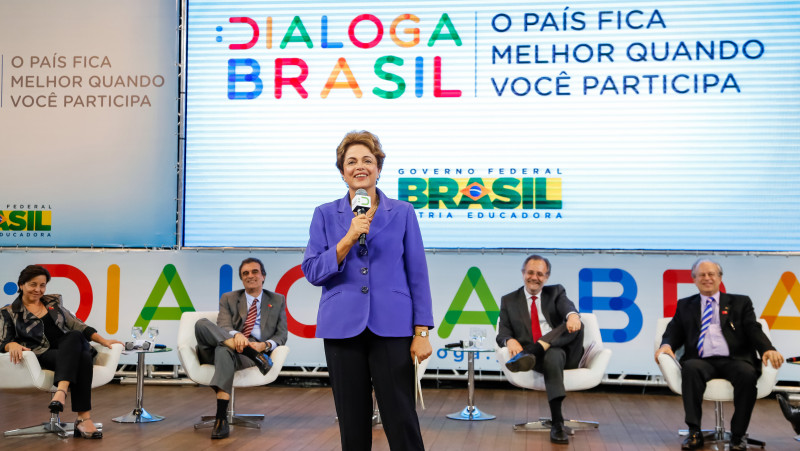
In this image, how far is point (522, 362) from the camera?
4.93 meters

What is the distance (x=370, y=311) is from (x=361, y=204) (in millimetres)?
314

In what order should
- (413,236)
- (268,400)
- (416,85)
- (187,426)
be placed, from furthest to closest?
(416,85) < (268,400) < (187,426) < (413,236)

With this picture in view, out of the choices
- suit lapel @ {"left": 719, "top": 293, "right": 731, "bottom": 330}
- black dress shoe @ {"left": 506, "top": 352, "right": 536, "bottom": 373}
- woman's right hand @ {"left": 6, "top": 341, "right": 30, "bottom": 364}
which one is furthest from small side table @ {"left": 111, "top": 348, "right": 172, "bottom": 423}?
suit lapel @ {"left": 719, "top": 293, "right": 731, "bottom": 330}

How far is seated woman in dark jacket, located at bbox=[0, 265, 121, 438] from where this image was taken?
4832mm

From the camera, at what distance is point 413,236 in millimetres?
2488

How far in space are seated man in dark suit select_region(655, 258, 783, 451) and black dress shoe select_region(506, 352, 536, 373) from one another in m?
0.76

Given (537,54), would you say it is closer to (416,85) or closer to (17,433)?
(416,85)

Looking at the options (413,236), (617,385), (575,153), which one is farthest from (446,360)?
(413,236)

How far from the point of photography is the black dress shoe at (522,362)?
16.2 feet

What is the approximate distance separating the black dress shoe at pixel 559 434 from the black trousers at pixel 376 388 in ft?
8.69

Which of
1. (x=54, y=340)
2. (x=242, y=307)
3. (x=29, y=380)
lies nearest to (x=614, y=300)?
(x=242, y=307)

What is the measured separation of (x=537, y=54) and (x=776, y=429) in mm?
3324

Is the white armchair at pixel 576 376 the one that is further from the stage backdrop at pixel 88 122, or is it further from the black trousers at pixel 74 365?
the stage backdrop at pixel 88 122

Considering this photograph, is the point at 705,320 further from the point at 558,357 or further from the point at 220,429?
the point at 220,429
